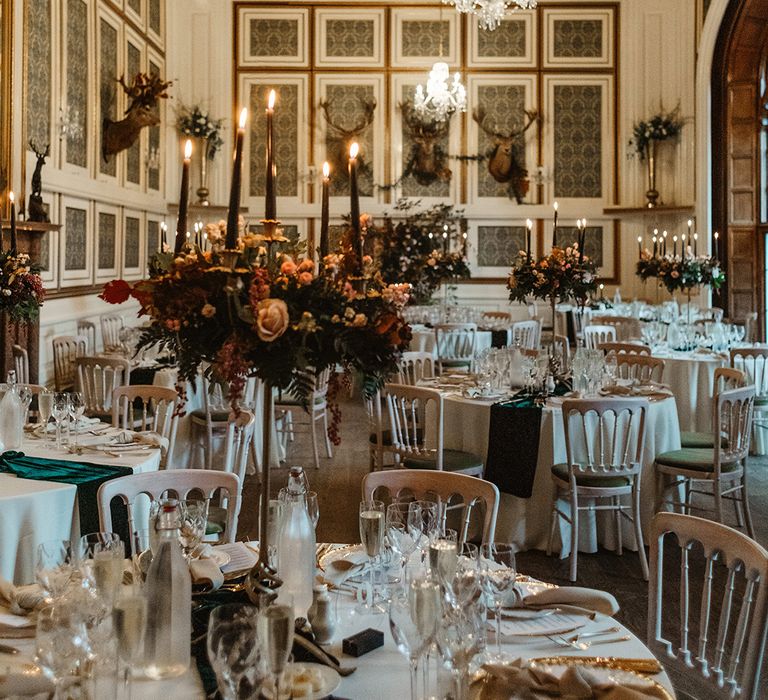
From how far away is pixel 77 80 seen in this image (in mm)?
8805

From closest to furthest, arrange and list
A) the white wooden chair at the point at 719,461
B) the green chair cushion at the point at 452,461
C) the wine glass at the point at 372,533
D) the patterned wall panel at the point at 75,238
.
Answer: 1. the wine glass at the point at 372,533
2. the white wooden chair at the point at 719,461
3. the green chair cushion at the point at 452,461
4. the patterned wall panel at the point at 75,238

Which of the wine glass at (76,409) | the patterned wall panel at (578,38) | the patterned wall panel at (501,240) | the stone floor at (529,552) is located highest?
the patterned wall panel at (578,38)

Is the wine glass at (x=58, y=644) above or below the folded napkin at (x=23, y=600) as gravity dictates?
above

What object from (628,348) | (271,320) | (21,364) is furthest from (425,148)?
(271,320)

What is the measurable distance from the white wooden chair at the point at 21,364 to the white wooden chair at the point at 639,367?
14.0 ft

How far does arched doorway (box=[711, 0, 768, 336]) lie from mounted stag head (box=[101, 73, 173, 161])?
22.7 ft

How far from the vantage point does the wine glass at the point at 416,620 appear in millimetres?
1616

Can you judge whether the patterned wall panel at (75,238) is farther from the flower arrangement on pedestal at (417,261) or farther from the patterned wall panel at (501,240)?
the patterned wall panel at (501,240)

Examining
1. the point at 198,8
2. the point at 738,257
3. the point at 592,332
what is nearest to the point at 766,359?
the point at 592,332

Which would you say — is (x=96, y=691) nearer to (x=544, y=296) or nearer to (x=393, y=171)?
(x=544, y=296)

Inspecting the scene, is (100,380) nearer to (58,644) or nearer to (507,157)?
(58,644)

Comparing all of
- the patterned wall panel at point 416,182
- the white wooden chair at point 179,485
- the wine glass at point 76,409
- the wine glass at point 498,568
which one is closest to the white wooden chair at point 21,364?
the wine glass at point 76,409

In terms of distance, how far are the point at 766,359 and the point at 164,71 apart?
8.40m

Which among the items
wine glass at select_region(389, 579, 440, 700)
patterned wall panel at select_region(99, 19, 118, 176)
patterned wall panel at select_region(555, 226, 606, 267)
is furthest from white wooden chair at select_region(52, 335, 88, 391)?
patterned wall panel at select_region(555, 226, 606, 267)
